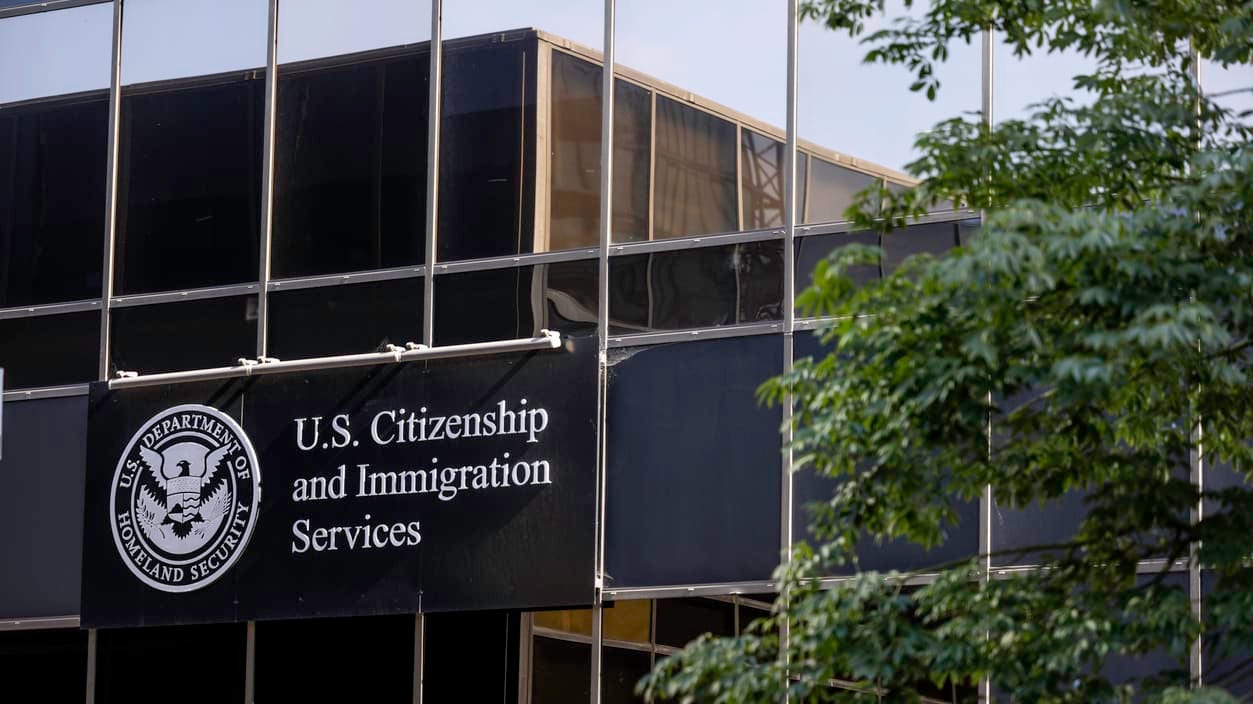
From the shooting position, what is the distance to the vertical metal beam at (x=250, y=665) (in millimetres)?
16469

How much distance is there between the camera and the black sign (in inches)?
608

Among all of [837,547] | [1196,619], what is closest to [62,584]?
[837,547]

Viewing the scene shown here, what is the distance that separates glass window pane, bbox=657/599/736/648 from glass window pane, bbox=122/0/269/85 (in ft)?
19.5

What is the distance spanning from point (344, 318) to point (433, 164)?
144 cm

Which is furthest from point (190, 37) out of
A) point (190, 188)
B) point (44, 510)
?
point (44, 510)

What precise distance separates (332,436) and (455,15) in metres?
3.55

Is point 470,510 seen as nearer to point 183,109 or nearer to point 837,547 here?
point 183,109

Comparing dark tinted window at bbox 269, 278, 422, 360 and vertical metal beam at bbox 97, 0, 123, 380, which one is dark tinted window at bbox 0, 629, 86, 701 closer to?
vertical metal beam at bbox 97, 0, 123, 380

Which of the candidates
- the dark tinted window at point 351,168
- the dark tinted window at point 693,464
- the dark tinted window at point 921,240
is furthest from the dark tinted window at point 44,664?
the dark tinted window at point 921,240

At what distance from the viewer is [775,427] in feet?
49.2

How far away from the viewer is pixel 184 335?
17047mm

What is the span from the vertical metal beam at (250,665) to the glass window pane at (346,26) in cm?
433

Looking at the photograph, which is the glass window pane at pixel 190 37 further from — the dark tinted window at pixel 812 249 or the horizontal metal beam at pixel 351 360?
the dark tinted window at pixel 812 249

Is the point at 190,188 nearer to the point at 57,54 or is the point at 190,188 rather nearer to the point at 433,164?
the point at 57,54
